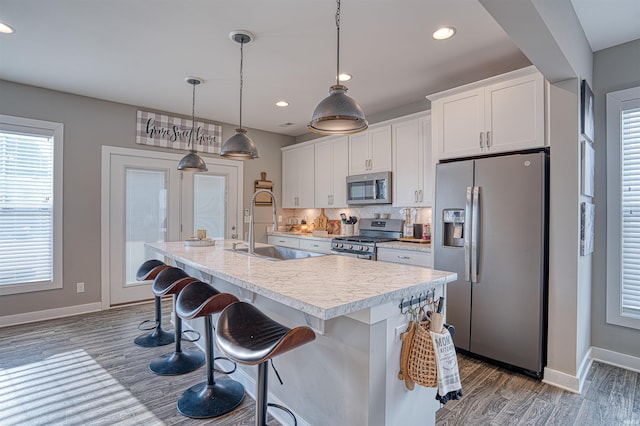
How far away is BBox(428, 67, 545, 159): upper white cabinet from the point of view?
2.61 metres

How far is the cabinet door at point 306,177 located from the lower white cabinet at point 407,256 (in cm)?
193

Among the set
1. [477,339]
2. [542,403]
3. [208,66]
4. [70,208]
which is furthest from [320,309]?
[70,208]

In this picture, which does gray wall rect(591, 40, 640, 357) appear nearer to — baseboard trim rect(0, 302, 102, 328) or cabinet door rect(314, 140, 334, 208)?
cabinet door rect(314, 140, 334, 208)

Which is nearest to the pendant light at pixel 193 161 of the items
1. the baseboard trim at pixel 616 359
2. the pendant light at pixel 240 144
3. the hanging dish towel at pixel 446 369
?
the pendant light at pixel 240 144

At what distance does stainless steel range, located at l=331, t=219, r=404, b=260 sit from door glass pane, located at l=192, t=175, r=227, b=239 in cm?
199

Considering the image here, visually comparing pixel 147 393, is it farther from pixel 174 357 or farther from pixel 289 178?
pixel 289 178

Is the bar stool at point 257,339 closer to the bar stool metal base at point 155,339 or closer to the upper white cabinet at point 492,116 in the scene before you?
the bar stool metal base at point 155,339

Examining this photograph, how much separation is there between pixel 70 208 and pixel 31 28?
7.02ft

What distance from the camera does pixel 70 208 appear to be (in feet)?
13.0

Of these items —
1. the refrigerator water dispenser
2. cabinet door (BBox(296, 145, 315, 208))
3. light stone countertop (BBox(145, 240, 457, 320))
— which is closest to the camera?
light stone countertop (BBox(145, 240, 457, 320))

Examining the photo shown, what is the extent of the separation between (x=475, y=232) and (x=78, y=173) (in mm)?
4567

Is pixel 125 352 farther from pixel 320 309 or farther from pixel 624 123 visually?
pixel 624 123

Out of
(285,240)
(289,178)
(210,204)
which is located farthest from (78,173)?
Answer: (289,178)

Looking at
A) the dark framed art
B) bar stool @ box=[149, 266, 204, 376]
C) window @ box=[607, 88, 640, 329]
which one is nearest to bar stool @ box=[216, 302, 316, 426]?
bar stool @ box=[149, 266, 204, 376]
